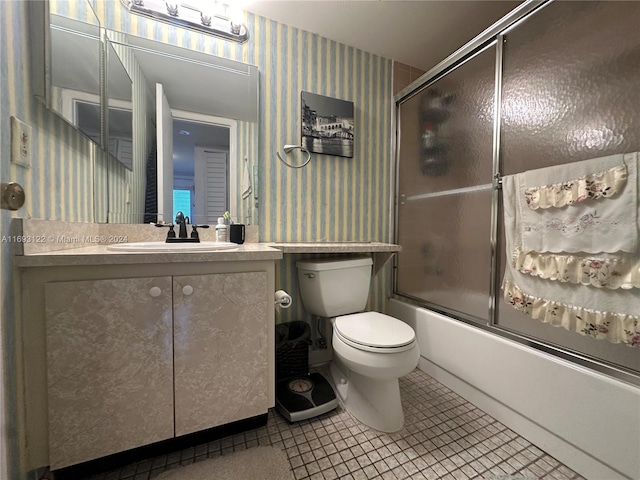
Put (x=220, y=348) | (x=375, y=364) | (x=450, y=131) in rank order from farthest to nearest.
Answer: (x=450, y=131) < (x=375, y=364) < (x=220, y=348)

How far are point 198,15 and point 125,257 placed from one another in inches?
55.1

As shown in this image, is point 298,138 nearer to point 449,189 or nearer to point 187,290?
point 449,189

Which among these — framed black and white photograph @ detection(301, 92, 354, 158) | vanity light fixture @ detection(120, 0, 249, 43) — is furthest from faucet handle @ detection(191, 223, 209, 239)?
vanity light fixture @ detection(120, 0, 249, 43)

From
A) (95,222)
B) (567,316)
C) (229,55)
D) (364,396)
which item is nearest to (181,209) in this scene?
(95,222)

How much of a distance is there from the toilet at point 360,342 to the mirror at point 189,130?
629mm

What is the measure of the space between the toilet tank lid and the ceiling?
1.47 metres

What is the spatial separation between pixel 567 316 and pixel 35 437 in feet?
6.10

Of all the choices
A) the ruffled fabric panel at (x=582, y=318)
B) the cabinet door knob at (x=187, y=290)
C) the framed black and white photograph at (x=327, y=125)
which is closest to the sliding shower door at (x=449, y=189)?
the ruffled fabric panel at (x=582, y=318)

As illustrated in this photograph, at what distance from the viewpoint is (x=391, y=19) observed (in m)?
1.54

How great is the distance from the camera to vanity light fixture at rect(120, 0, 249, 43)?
1.28 meters

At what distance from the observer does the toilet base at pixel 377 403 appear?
1136mm

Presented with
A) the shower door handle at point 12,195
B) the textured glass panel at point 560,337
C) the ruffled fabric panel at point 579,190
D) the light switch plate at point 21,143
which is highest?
the light switch plate at point 21,143

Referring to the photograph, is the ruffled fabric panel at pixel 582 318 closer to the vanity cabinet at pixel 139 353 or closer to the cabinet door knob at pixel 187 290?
the vanity cabinet at pixel 139 353

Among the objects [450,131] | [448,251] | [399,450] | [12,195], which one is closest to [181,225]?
[12,195]
